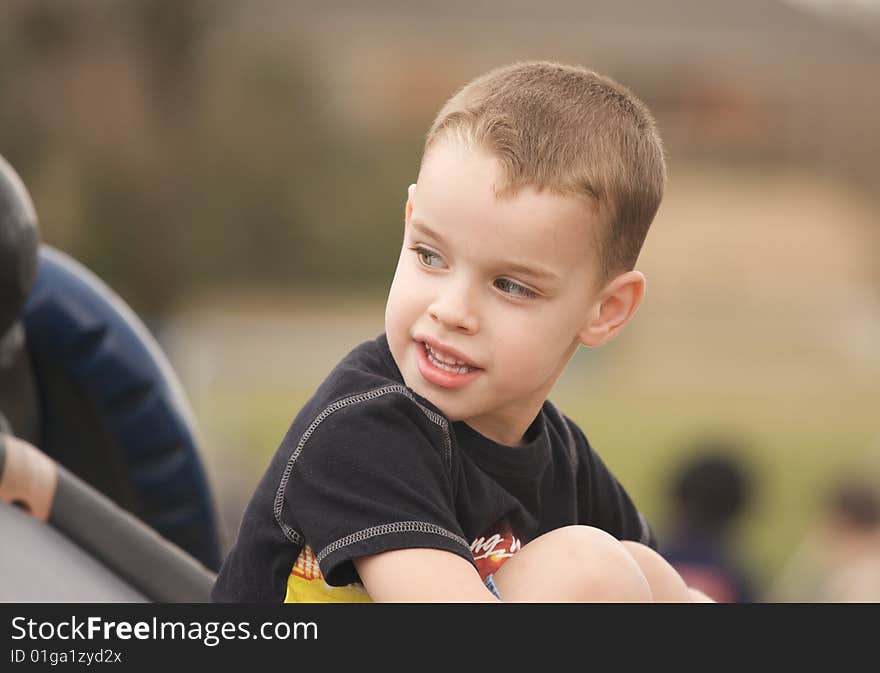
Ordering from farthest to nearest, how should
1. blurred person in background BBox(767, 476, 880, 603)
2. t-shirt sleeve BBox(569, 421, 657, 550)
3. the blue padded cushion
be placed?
1. blurred person in background BBox(767, 476, 880, 603)
2. the blue padded cushion
3. t-shirt sleeve BBox(569, 421, 657, 550)

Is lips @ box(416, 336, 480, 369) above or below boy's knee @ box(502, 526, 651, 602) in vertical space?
above

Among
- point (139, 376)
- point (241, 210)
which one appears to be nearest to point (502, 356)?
point (139, 376)

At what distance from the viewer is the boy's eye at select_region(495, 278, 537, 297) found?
4.59 feet

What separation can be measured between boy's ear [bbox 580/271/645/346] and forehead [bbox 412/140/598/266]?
10 centimetres

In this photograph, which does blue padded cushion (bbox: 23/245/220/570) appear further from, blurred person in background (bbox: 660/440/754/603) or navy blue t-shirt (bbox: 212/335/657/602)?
blurred person in background (bbox: 660/440/754/603)

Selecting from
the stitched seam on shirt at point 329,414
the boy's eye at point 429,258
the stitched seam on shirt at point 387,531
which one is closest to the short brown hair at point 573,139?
the boy's eye at point 429,258

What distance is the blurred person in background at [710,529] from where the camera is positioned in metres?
3.52

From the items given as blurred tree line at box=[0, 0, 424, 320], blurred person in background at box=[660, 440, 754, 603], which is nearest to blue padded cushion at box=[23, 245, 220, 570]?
blurred person in background at box=[660, 440, 754, 603]

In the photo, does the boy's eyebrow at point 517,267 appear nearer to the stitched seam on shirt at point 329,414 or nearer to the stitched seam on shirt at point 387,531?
the stitched seam on shirt at point 329,414

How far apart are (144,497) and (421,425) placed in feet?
3.99

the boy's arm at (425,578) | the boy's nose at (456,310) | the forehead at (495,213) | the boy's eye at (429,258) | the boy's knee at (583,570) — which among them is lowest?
the boy's arm at (425,578)

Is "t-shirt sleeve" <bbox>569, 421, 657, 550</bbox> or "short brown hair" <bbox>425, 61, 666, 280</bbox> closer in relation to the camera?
"short brown hair" <bbox>425, 61, 666, 280</bbox>

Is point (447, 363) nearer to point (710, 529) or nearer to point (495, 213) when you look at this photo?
point (495, 213)

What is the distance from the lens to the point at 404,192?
21.7 metres
